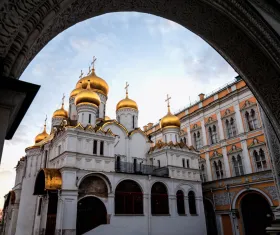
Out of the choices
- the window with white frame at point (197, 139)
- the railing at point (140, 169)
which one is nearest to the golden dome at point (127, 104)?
the railing at point (140, 169)

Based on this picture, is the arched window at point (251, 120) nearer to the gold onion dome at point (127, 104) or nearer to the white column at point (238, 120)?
the white column at point (238, 120)

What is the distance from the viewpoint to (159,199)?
1839 cm

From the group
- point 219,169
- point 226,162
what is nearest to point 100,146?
point 226,162

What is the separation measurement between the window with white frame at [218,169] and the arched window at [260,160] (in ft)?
11.6

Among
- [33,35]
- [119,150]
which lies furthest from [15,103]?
[119,150]

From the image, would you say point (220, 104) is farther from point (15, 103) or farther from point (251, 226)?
point (15, 103)

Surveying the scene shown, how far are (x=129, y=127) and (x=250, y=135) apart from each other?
1104 cm

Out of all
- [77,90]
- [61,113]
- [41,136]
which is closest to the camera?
[77,90]

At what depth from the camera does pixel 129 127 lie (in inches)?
920

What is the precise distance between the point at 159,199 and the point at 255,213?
764 centimetres

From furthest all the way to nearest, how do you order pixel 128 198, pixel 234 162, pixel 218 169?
pixel 218 169 < pixel 234 162 < pixel 128 198

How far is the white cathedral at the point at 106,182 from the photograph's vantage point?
14547 mm

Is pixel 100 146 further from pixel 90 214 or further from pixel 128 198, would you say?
pixel 90 214

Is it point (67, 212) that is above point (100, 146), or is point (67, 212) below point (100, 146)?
below
